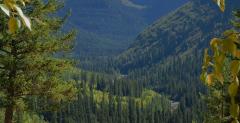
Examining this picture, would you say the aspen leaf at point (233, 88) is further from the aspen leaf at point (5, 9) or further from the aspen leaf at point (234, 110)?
the aspen leaf at point (5, 9)

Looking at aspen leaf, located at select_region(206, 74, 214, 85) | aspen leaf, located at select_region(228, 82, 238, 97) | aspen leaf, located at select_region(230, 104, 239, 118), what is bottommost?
aspen leaf, located at select_region(230, 104, 239, 118)

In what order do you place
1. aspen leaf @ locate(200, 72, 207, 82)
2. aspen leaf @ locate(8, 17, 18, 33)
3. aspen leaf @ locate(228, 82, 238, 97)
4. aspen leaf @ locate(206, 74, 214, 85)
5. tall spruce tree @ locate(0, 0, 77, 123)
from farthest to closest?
tall spruce tree @ locate(0, 0, 77, 123) < aspen leaf @ locate(200, 72, 207, 82) < aspen leaf @ locate(206, 74, 214, 85) < aspen leaf @ locate(8, 17, 18, 33) < aspen leaf @ locate(228, 82, 238, 97)

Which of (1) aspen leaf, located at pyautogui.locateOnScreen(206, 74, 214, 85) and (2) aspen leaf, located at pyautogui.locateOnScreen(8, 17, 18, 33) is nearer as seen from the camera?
(2) aspen leaf, located at pyautogui.locateOnScreen(8, 17, 18, 33)

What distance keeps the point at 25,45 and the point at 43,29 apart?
53.8 inches

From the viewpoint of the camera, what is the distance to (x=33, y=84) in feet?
99.3

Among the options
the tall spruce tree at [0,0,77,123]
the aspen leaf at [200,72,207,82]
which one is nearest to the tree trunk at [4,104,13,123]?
the tall spruce tree at [0,0,77,123]

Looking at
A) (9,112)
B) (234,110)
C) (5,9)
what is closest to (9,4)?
(5,9)

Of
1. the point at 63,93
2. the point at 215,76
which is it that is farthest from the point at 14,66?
the point at 215,76

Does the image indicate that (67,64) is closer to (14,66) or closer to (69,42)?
(69,42)

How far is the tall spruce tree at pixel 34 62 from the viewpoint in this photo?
29.2m

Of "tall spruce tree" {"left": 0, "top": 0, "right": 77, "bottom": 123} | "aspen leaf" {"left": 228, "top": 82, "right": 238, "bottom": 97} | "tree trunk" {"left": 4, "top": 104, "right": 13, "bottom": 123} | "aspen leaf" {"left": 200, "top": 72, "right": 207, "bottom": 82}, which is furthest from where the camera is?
"tree trunk" {"left": 4, "top": 104, "right": 13, "bottom": 123}

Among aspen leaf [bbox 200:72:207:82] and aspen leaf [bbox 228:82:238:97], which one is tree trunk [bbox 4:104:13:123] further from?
aspen leaf [bbox 228:82:238:97]

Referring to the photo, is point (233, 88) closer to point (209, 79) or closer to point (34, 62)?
point (209, 79)

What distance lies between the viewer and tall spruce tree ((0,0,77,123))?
29156mm
